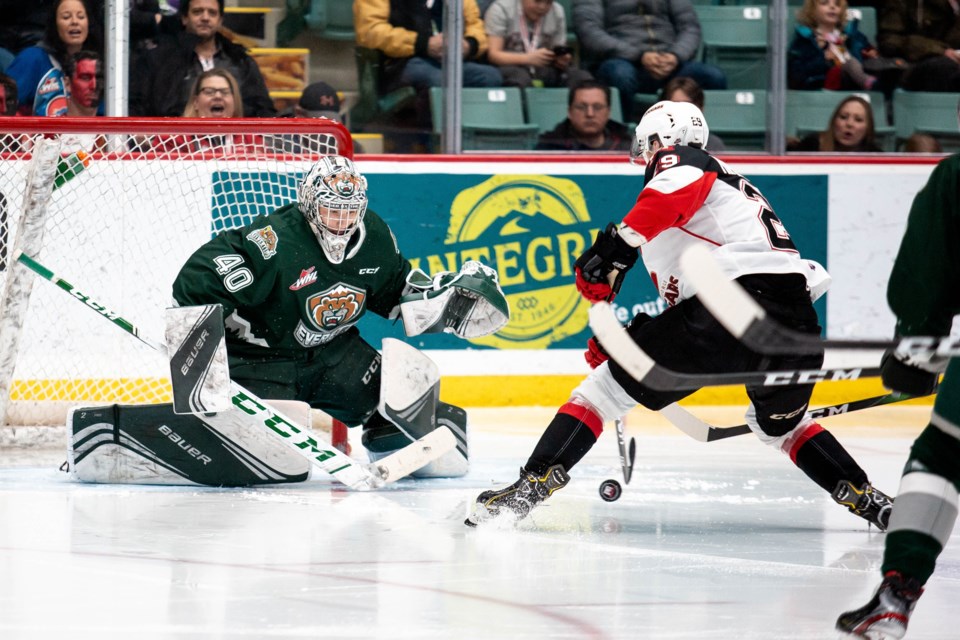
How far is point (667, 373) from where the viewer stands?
8.32 ft

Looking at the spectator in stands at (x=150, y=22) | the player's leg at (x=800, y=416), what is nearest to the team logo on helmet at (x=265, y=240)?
the player's leg at (x=800, y=416)

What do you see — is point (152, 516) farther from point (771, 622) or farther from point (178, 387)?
point (771, 622)

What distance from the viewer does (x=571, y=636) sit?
2188 mm

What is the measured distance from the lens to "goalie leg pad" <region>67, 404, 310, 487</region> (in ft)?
11.9

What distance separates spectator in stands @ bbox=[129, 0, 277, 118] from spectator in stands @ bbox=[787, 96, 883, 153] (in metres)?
2.27

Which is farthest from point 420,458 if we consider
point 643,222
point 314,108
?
point 314,108

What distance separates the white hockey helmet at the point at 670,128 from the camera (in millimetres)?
3211

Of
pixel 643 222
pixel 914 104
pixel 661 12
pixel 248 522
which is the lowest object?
pixel 248 522

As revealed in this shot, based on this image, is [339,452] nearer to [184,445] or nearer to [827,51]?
[184,445]

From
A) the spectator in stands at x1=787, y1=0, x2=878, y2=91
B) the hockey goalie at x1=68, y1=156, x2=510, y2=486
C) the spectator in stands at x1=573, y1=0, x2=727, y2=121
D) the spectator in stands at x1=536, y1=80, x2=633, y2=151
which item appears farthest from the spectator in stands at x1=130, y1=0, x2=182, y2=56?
the spectator in stands at x1=787, y1=0, x2=878, y2=91

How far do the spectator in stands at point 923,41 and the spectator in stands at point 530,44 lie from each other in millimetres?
1416

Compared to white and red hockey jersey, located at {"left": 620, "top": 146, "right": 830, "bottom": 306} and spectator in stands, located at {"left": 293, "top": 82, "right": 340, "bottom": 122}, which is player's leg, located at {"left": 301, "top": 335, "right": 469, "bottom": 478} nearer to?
white and red hockey jersey, located at {"left": 620, "top": 146, "right": 830, "bottom": 306}

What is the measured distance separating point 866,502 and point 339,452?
1315 millimetres

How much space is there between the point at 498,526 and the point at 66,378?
2.07 m
